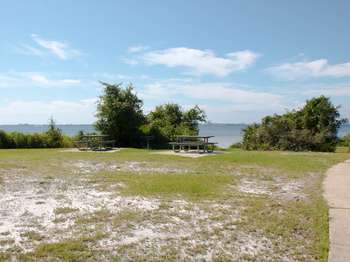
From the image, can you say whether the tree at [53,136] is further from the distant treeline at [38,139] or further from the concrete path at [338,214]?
the concrete path at [338,214]

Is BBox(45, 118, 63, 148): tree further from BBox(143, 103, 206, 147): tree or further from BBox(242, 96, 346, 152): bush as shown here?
BBox(242, 96, 346, 152): bush

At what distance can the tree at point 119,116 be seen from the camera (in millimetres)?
18188

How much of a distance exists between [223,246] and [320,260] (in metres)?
0.88

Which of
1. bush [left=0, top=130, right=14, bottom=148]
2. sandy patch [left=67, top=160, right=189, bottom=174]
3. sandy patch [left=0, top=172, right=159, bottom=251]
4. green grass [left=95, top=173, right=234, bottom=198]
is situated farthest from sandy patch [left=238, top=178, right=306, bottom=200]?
bush [left=0, top=130, right=14, bottom=148]

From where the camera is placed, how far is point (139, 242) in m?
3.57

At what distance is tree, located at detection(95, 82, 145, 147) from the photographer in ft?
59.7

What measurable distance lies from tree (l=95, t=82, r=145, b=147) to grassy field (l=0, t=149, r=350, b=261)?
10.1 metres

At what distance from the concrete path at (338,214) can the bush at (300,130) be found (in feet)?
37.5

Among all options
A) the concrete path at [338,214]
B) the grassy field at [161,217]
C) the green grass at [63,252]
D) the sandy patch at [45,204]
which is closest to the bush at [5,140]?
the grassy field at [161,217]

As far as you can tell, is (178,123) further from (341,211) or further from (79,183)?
(341,211)

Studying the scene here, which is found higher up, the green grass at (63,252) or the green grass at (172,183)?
the green grass at (172,183)

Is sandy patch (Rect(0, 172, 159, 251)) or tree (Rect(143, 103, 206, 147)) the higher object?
tree (Rect(143, 103, 206, 147))

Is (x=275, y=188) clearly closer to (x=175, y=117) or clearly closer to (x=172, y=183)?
(x=172, y=183)

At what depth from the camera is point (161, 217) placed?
177 inches
